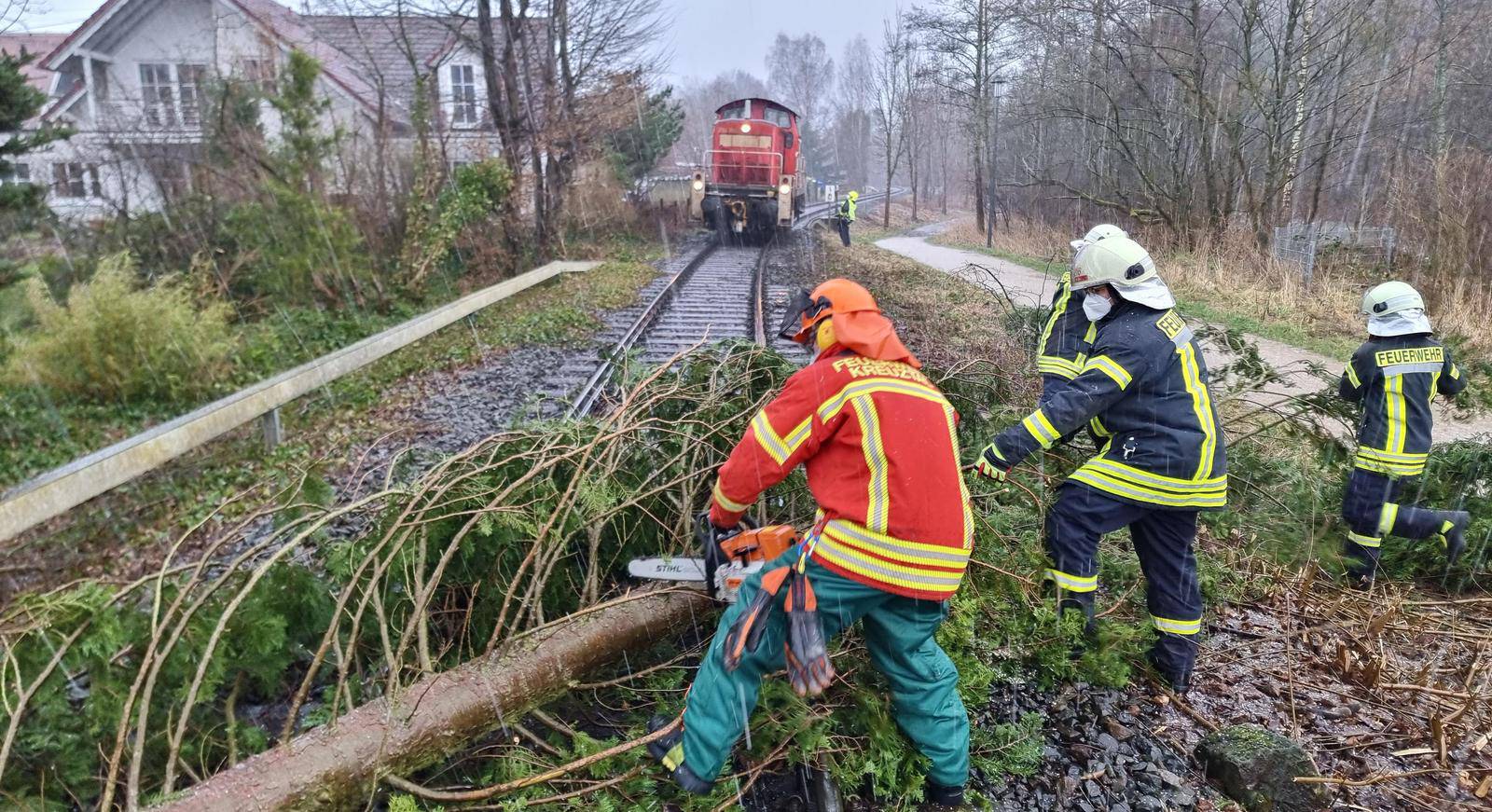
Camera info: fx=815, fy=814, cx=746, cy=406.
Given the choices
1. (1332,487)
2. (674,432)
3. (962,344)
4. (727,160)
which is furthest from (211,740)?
(727,160)

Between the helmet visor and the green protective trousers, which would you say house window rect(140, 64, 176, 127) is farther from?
the green protective trousers

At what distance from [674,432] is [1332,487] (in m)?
4.41

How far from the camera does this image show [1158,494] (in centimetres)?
334

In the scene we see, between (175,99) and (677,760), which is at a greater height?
(175,99)

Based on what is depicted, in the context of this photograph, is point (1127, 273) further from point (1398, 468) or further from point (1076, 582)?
point (1398, 468)

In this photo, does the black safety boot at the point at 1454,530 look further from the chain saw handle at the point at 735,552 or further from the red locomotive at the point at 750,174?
the red locomotive at the point at 750,174

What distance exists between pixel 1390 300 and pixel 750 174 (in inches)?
687

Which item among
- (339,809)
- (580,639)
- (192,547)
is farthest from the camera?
(192,547)

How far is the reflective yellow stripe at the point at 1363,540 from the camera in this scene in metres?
4.60

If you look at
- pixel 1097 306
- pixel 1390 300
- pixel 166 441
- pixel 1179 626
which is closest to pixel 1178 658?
pixel 1179 626

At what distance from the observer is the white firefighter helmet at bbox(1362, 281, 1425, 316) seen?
4.41 meters

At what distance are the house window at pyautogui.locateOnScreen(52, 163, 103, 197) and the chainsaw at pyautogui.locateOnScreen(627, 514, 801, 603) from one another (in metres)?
12.7

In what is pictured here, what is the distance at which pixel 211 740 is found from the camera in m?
2.84

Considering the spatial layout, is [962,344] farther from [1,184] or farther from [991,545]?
[1,184]
